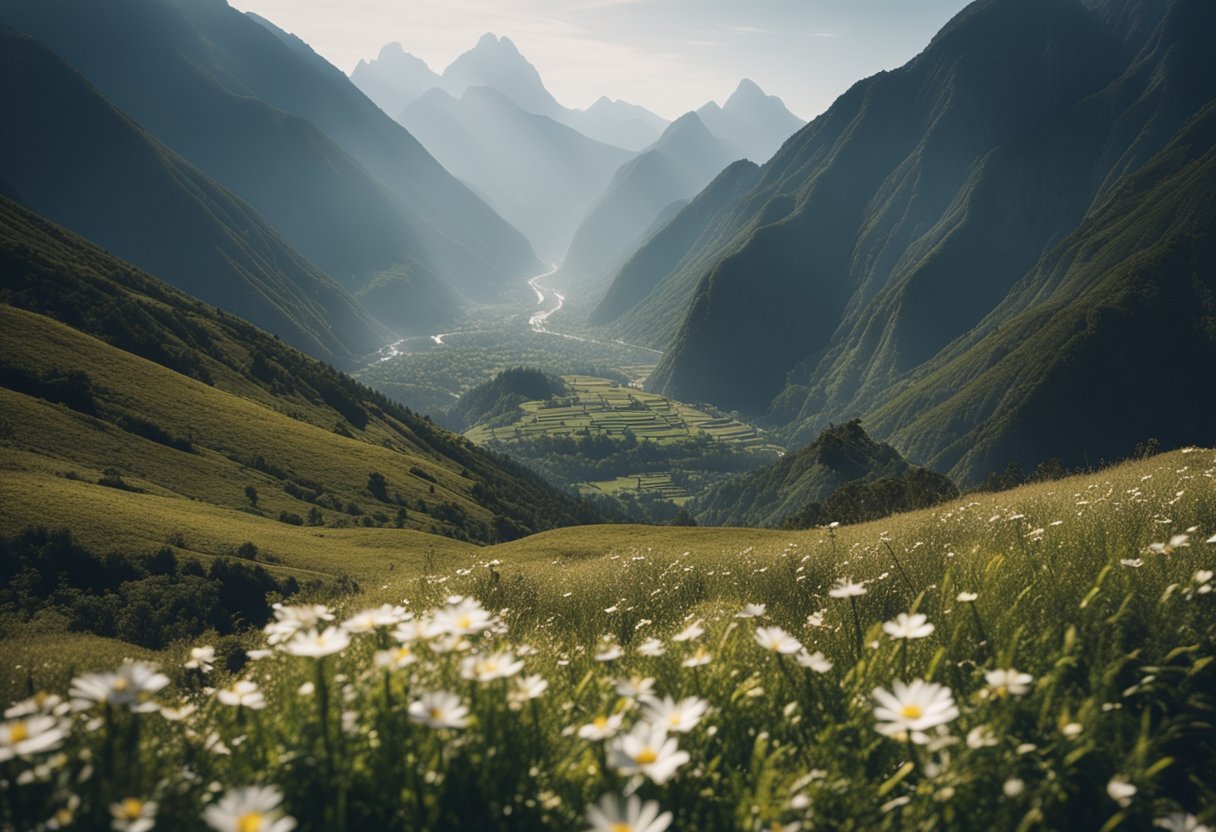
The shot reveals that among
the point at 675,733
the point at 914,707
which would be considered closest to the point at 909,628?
the point at 914,707

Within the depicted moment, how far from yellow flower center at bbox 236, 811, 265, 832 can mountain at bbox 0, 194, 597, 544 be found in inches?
2522

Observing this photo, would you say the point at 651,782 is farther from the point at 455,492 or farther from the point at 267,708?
the point at 455,492

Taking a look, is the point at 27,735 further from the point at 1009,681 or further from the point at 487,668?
the point at 1009,681

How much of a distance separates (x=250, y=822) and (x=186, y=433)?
120 m

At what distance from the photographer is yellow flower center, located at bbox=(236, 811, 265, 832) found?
296 centimetres

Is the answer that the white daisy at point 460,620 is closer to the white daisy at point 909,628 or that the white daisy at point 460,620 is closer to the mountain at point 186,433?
the white daisy at point 909,628

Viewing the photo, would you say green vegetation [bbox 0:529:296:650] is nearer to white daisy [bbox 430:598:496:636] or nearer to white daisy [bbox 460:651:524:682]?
white daisy [bbox 430:598:496:636]

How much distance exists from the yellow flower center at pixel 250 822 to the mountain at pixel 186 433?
64.1 meters

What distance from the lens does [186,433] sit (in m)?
107

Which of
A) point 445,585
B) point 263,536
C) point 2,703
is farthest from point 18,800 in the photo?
point 263,536

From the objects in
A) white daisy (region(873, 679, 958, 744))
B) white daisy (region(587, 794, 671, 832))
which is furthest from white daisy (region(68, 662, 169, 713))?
white daisy (region(873, 679, 958, 744))

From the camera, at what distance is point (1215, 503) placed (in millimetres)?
9508

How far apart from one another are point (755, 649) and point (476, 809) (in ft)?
10.9

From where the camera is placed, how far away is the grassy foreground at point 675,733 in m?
3.61
